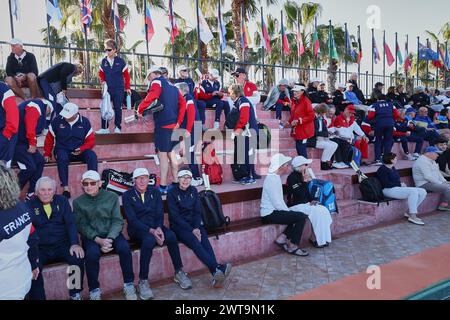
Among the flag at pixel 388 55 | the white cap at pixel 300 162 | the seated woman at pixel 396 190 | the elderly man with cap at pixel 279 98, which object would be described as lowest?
the seated woman at pixel 396 190

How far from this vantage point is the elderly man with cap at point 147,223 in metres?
4.30

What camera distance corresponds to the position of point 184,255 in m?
4.80

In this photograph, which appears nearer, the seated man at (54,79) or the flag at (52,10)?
the seated man at (54,79)

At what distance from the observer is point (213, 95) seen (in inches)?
361

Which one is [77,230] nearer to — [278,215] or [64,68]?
[278,215]

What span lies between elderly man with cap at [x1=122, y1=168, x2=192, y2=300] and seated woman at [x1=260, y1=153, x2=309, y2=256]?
1.59m

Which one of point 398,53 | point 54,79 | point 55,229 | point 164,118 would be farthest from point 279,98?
point 398,53

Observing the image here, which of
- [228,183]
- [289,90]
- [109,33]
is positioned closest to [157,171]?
[228,183]

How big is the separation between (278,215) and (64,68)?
4.10 m

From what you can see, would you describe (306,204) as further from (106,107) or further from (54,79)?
(54,79)

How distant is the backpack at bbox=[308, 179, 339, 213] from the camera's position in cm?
590

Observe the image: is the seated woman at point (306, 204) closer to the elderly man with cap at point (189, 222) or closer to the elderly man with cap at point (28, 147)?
the elderly man with cap at point (189, 222)

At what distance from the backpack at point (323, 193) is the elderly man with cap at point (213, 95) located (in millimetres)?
3369

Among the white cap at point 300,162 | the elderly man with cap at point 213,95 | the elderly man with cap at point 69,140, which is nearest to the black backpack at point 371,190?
the white cap at point 300,162
